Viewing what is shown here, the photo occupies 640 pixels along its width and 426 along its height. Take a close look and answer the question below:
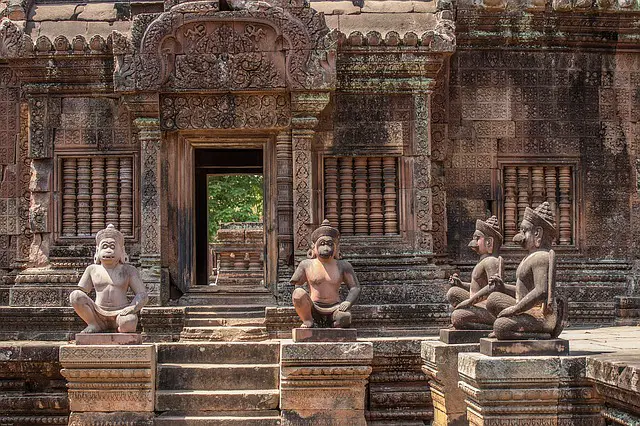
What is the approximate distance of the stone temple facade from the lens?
11016 millimetres

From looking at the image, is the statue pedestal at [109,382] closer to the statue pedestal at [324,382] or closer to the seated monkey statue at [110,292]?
the seated monkey statue at [110,292]

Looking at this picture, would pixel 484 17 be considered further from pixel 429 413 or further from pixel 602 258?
pixel 429 413

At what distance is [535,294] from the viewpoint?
287 inches

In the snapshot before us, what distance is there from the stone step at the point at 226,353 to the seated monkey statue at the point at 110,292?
0.74 metres

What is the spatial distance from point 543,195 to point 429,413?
368 centimetres

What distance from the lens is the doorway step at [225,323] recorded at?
1054 centimetres

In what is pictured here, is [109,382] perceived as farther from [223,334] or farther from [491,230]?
[491,230]

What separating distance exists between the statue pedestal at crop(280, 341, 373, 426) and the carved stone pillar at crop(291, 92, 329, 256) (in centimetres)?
238

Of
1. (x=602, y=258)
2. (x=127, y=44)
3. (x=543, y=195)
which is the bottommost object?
(x=602, y=258)

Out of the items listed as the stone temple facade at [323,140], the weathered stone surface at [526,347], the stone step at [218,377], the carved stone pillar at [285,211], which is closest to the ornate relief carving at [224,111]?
the stone temple facade at [323,140]

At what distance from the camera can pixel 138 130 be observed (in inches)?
450

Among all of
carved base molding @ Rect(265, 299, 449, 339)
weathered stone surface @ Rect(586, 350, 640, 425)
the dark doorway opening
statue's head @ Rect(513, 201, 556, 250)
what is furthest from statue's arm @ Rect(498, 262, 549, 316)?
the dark doorway opening

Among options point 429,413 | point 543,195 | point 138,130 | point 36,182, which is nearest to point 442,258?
point 543,195

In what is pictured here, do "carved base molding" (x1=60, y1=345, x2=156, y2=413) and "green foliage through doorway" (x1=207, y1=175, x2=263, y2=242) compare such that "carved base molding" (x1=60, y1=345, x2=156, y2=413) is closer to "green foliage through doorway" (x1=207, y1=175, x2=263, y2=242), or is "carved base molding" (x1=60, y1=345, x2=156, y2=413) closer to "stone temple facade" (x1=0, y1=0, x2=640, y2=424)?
"stone temple facade" (x1=0, y1=0, x2=640, y2=424)
